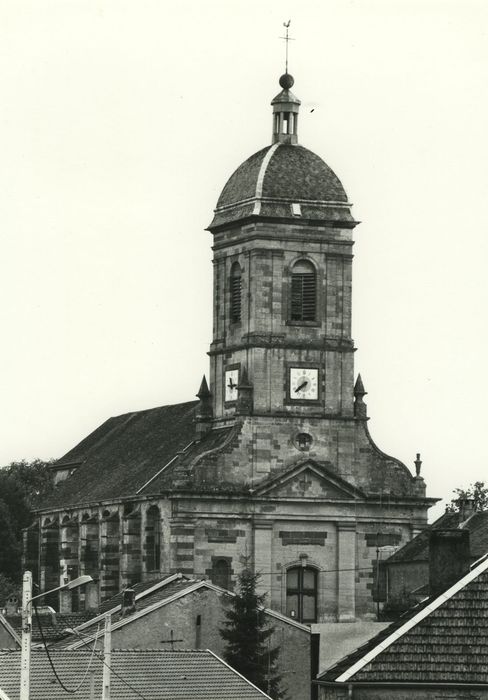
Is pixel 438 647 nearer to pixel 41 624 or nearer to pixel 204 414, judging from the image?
pixel 41 624

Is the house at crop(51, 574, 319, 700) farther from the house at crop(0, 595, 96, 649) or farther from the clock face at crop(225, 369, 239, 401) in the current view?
the clock face at crop(225, 369, 239, 401)

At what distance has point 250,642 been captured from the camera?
84000 millimetres

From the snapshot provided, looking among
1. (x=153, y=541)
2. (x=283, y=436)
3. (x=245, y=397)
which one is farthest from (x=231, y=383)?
(x=153, y=541)

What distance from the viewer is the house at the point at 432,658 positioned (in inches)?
1891

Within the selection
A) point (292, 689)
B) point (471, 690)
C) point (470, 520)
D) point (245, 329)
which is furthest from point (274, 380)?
point (471, 690)

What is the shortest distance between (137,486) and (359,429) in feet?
33.1

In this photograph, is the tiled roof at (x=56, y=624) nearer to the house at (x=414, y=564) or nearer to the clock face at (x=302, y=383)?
the house at (x=414, y=564)

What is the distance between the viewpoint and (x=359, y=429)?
342 feet

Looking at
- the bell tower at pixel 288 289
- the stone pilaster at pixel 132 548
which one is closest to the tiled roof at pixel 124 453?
the stone pilaster at pixel 132 548

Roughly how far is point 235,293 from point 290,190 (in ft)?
15.8

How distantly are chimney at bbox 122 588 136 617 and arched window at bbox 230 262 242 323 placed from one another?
2133cm

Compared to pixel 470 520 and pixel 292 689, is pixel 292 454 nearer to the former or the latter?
pixel 470 520

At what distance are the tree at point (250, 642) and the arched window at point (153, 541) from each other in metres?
16.4

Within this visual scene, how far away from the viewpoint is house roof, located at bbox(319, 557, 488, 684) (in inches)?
1895
